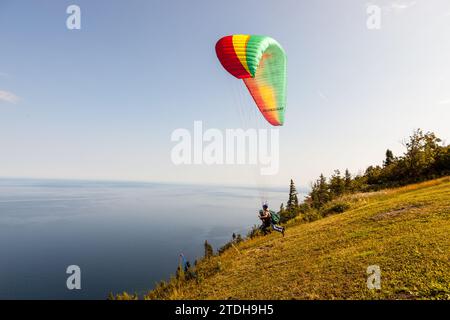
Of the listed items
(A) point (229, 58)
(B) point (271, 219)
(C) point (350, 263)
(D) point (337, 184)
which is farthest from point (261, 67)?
(D) point (337, 184)

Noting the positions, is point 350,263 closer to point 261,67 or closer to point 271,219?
point 271,219

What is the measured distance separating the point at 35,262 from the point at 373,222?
189m

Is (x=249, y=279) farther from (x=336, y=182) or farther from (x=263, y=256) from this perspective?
(x=336, y=182)

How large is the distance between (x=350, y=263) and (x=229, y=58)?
35.5 feet

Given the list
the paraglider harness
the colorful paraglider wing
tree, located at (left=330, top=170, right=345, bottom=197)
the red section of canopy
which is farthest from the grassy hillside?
tree, located at (left=330, top=170, right=345, bottom=197)

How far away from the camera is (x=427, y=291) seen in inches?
198

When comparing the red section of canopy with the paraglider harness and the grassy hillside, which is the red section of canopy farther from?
the grassy hillside

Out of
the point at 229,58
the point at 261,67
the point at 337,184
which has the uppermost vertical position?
the point at 261,67

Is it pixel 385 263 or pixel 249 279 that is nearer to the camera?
pixel 385 263

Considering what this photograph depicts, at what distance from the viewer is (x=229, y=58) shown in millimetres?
12812

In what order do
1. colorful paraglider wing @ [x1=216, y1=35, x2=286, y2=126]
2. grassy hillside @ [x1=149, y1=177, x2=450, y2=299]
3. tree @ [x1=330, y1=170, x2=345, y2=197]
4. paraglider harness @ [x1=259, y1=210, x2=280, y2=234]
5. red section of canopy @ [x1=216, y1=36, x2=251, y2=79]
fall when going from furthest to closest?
tree @ [x1=330, y1=170, x2=345, y2=197] < paraglider harness @ [x1=259, y1=210, x2=280, y2=234] < red section of canopy @ [x1=216, y1=36, x2=251, y2=79] < colorful paraglider wing @ [x1=216, y1=35, x2=286, y2=126] < grassy hillside @ [x1=149, y1=177, x2=450, y2=299]

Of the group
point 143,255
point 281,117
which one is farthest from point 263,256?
point 143,255

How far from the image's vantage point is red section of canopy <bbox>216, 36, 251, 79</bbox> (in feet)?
41.5
